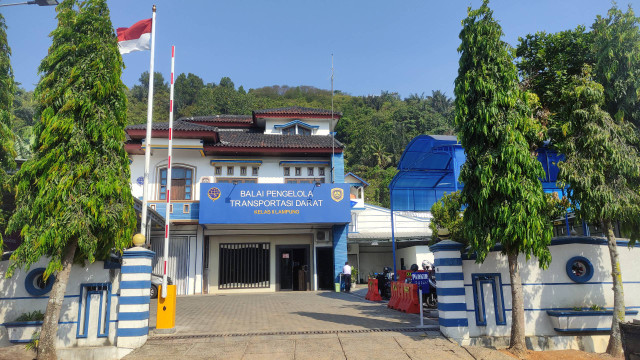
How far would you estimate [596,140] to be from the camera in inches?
299

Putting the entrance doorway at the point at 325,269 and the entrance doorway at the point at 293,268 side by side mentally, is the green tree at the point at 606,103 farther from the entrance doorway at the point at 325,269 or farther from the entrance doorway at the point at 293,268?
the entrance doorway at the point at 293,268

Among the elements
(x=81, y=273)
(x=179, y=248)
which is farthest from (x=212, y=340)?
(x=179, y=248)

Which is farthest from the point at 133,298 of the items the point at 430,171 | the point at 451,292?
the point at 430,171

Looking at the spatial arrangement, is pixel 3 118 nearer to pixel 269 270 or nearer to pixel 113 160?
pixel 113 160

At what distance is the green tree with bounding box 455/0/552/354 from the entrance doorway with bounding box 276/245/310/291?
43.9 ft

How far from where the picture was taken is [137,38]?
10148mm

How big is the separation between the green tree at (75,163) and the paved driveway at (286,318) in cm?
254

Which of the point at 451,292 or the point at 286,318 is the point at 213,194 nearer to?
the point at 286,318

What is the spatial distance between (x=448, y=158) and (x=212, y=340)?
9.69 m

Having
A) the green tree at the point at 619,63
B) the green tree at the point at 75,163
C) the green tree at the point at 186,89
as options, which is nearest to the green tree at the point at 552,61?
the green tree at the point at 619,63

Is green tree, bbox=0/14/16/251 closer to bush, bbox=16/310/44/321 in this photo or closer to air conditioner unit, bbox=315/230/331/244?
bush, bbox=16/310/44/321

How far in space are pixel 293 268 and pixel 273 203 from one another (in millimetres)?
4207

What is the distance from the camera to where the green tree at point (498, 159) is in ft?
22.8

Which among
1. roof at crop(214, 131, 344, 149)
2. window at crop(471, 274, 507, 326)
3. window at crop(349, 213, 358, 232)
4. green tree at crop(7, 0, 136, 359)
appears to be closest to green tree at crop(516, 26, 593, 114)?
window at crop(471, 274, 507, 326)
